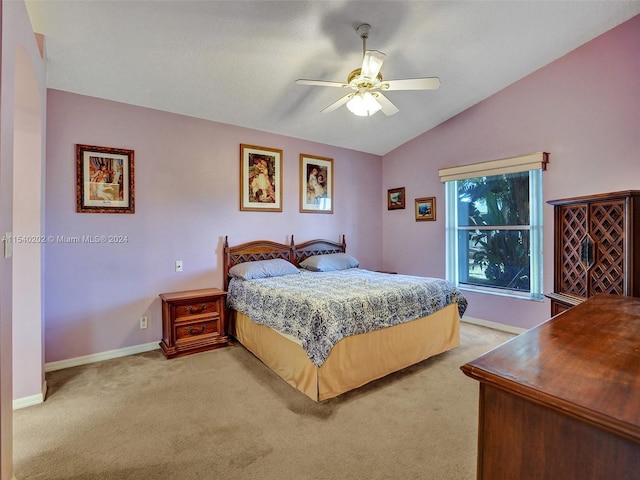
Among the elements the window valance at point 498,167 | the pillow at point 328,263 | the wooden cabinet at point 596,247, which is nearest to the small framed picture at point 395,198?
the window valance at point 498,167

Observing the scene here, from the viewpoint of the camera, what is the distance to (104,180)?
314 cm

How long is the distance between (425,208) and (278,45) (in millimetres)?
3123

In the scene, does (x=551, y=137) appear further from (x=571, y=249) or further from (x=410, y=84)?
(x=410, y=84)

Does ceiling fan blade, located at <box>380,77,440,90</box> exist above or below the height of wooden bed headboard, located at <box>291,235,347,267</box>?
above

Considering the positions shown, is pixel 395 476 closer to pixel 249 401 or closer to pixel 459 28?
pixel 249 401

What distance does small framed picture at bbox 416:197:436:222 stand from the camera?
15.5 feet

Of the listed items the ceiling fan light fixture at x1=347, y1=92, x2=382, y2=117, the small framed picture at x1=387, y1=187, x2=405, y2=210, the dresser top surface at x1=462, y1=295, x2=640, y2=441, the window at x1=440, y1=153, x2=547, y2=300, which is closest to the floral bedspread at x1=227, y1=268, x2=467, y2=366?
the window at x1=440, y1=153, x2=547, y2=300

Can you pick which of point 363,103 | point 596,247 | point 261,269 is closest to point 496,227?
point 596,247

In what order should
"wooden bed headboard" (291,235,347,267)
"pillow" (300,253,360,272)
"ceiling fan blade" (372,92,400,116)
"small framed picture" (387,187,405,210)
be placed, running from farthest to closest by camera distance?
"small framed picture" (387,187,405,210)
"wooden bed headboard" (291,235,347,267)
"pillow" (300,253,360,272)
"ceiling fan blade" (372,92,400,116)

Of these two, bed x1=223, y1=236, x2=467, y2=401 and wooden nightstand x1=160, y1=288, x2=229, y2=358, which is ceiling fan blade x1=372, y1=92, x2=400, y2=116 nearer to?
bed x1=223, y1=236, x2=467, y2=401

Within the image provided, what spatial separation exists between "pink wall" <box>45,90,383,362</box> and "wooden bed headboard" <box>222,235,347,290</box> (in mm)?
96

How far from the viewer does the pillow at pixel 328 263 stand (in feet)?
13.6

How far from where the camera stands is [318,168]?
4691mm

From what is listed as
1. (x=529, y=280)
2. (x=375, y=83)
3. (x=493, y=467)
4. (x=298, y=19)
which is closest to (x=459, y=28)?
(x=375, y=83)
